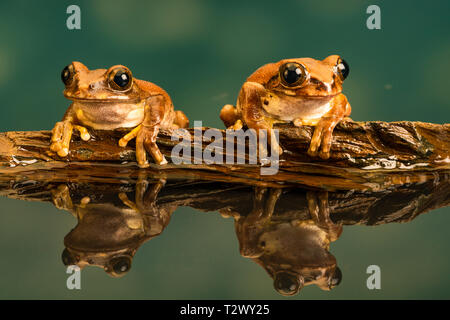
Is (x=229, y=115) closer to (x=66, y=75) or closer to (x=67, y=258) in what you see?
(x=66, y=75)

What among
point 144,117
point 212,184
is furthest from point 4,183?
point 212,184

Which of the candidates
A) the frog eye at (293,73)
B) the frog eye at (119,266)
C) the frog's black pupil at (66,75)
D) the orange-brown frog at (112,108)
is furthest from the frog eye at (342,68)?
the frog eye at (119,266)

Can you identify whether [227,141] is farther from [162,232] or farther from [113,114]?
[162,232]

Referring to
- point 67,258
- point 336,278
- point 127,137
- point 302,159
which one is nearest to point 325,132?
point 302,159

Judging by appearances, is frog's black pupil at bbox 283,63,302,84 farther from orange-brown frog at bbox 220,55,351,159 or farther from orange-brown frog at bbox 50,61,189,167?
orange-brown frog at bbox 50,61,189,167

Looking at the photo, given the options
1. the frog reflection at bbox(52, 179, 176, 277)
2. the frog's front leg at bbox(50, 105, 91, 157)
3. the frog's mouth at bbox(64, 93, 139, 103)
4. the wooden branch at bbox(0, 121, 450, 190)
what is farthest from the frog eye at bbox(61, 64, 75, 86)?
the frog reflection at bbox(52, 179, 176, 277)

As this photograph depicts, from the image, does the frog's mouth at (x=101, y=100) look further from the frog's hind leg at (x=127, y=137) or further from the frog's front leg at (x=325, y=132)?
the frog's front leg at (x=325, y=132)
